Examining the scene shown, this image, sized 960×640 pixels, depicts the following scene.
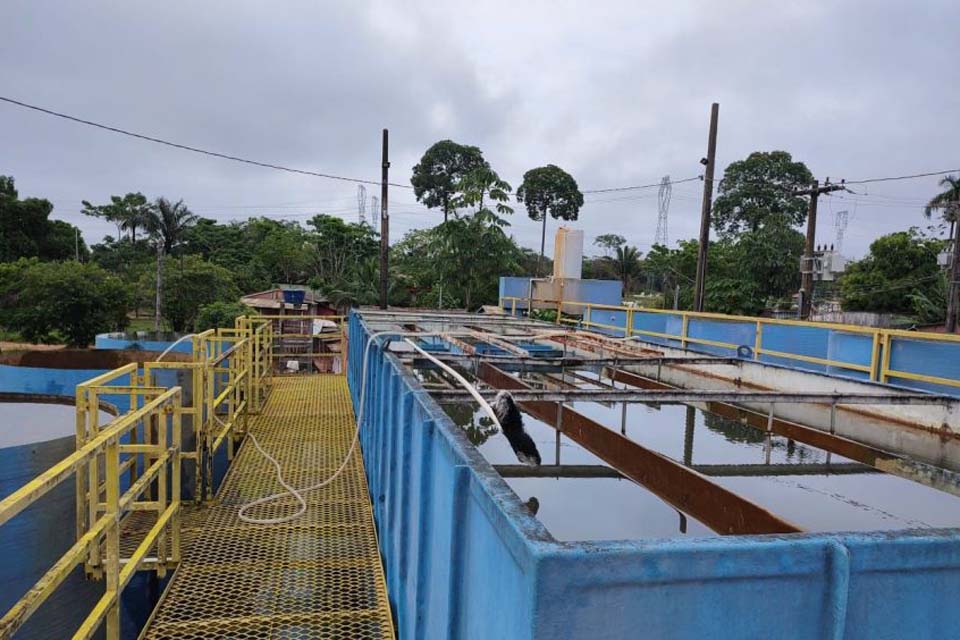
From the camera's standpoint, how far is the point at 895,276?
3072 centimetres

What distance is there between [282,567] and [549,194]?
51.8m

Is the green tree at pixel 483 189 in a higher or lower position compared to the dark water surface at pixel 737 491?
higher

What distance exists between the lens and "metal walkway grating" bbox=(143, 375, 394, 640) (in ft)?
11.3

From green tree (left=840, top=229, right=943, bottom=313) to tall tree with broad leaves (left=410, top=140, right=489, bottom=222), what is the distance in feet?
108

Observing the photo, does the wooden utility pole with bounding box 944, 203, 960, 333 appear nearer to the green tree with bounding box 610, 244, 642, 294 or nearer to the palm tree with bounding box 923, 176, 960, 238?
the palm tree with bounding box 923, 176, 960, 238

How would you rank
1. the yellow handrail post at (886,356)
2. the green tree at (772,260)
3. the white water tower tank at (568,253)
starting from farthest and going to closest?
1. the green tree at (772,260)
2. the white water tower tank at (568,253)
3. the yellow handrail post at (886,356)

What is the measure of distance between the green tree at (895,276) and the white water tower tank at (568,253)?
23.2m

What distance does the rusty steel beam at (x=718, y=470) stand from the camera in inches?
177

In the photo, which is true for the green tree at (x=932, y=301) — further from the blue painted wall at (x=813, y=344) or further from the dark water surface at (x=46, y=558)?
the dark water surface at (x=46, y=558)

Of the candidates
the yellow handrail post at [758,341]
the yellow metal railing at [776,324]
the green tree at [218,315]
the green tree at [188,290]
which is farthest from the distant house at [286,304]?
the yellow handrail post at [758,341]

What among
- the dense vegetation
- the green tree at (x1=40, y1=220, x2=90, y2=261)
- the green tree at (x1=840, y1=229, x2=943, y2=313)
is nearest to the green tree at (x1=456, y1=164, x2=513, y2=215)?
the dense vegetation

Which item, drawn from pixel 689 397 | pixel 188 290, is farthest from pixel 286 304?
pixel 689 397

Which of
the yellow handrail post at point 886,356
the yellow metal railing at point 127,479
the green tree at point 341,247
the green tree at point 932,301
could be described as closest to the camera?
the yellow metal railing at point 127,479

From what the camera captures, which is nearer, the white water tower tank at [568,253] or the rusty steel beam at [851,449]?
the rusty steel beam at [851,449]
